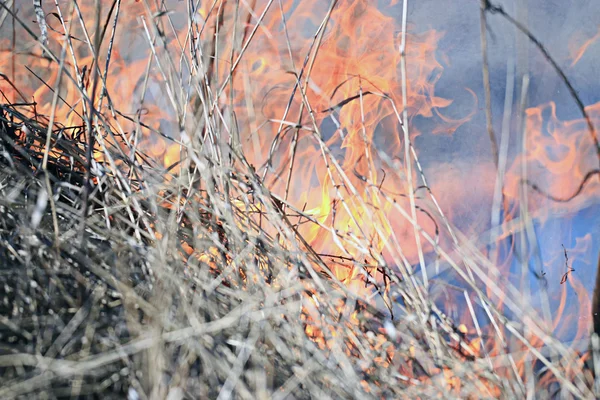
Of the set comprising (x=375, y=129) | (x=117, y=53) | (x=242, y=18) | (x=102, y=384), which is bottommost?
(x=102, y=384)

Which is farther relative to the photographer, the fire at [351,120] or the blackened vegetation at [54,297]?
the fire at [351,120]

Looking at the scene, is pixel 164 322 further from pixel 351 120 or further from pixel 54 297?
pixel 351 120

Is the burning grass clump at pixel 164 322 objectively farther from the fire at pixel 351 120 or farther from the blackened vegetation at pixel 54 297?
the fire at pixel 351 120

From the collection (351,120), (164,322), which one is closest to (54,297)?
(164,322)

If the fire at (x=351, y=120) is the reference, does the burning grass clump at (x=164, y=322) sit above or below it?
below

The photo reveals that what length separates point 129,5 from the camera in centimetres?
132

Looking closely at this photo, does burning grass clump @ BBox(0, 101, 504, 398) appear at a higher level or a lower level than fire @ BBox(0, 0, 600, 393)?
lower

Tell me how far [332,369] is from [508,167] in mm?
730

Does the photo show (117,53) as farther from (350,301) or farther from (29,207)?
(350,301)

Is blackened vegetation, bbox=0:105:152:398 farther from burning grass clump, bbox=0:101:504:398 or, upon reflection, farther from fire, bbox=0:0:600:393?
fire, bbox=0:0:600:393

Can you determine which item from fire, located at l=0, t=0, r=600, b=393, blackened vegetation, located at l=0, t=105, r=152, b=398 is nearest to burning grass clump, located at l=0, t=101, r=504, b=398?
blackened vegetation, located at l=0, t=105, r=152, b=398

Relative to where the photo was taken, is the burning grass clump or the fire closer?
the burning grass clump

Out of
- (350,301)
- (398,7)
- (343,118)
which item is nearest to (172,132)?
(343,118)

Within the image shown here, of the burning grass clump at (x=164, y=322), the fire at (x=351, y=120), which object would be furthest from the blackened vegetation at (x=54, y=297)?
the fire at (x=351, y=120)
